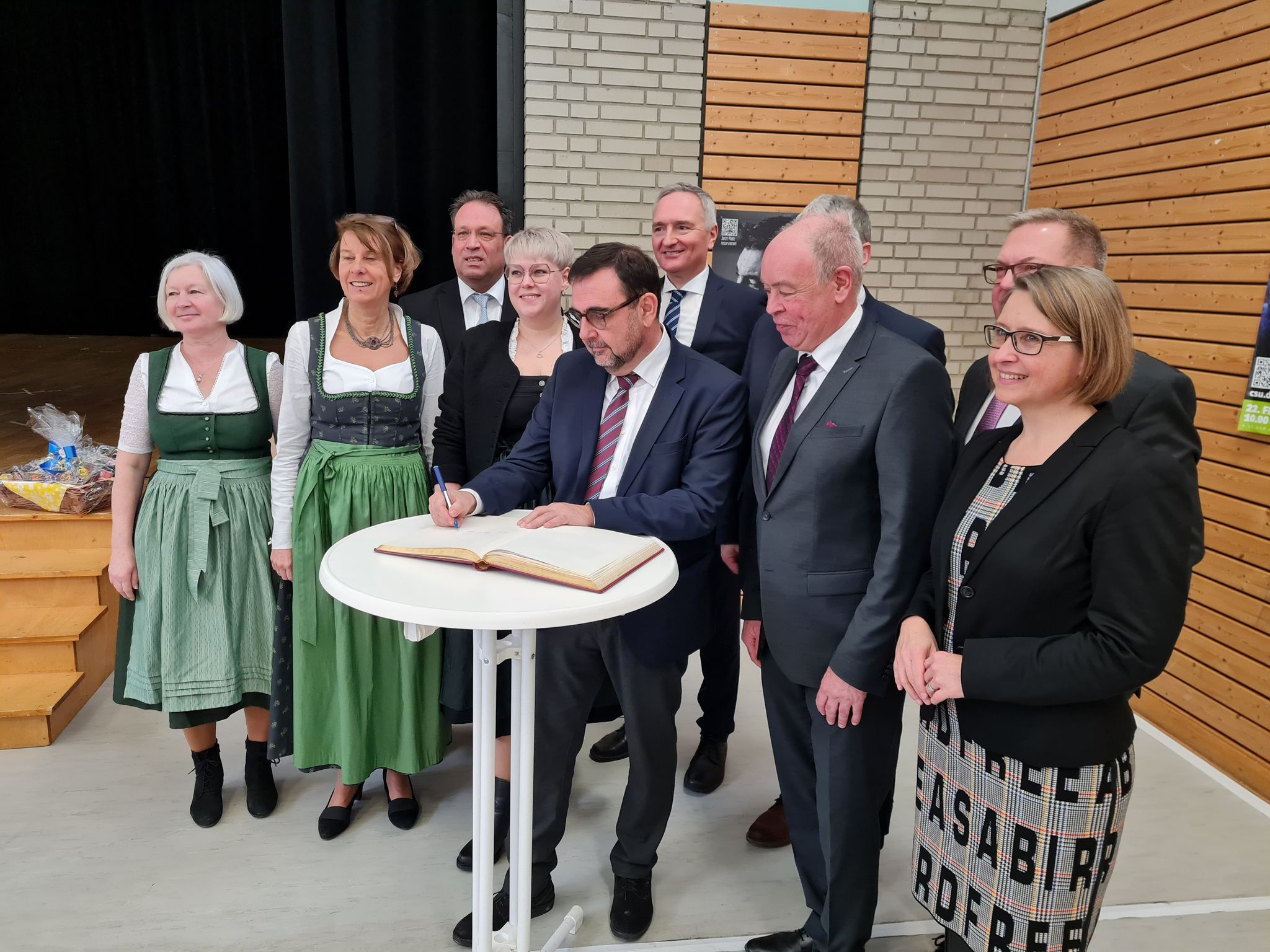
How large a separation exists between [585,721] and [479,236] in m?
1.85

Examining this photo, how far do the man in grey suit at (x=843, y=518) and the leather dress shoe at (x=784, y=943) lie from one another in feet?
0.26

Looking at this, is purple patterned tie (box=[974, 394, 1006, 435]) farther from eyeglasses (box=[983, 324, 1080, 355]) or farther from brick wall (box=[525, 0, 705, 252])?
brick wall (box=[525, 0, 705, 252])

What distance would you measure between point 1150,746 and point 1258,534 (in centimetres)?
95

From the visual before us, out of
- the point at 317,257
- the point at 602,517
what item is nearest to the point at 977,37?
the point at 317,257

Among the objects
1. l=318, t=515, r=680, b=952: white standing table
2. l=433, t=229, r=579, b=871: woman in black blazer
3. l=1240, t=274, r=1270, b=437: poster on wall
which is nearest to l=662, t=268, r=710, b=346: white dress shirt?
l=433, t=229, r=579, b=871: woman in black blazer

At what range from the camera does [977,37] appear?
15.5 ft

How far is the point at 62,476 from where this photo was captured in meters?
3.73

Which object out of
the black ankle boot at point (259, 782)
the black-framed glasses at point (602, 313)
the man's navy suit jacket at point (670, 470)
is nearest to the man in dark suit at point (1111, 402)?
the man's navy suit jacket at point (670, 470)

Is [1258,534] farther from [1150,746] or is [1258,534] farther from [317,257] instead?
[317,257]

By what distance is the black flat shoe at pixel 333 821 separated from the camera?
2.65 m

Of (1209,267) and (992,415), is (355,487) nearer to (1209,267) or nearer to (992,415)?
(992,415)

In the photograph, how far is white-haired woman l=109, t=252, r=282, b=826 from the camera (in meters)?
2.56

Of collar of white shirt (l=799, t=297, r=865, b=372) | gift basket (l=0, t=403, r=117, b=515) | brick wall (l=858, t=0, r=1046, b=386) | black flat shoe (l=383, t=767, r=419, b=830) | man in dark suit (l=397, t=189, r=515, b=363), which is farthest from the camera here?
brick wall (l=858, t=0, r=1046, b=386)

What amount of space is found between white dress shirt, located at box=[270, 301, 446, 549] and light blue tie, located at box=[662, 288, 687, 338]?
34.2 inches
